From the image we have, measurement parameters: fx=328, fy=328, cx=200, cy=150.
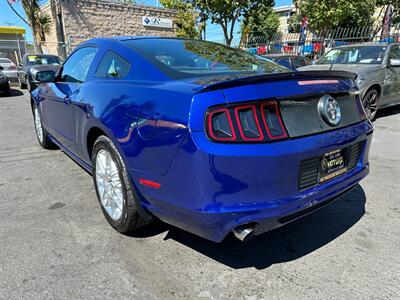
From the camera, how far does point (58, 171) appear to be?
4.21m

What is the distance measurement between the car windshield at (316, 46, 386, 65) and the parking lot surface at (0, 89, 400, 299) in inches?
174

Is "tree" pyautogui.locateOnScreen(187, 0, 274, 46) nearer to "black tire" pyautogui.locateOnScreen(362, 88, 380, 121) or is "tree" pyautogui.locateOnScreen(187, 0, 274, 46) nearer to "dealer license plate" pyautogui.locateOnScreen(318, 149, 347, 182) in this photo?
"black tire" pyautogui.locateOnScreen(362, 88, 380, 121)

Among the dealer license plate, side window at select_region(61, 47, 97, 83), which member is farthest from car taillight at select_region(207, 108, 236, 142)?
side window at select_region(61, 47, 97, 83)

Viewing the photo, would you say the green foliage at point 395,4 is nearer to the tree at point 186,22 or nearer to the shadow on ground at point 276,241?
the tree at point 186,22

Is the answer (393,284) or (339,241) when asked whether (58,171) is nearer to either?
(339,241)

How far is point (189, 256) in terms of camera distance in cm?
241

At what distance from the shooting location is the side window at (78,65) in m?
3.26

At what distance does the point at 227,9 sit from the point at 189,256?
15377mm

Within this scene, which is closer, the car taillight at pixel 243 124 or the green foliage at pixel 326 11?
the car taillight at pixel 243 124

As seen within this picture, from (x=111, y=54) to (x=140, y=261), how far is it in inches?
69.0

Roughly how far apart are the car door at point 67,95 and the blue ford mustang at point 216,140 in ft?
1.65

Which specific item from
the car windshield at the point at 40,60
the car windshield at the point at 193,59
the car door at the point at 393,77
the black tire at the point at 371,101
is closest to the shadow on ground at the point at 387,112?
the car door at the point at 393,77

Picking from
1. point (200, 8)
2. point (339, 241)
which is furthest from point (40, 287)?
point (200, 8)

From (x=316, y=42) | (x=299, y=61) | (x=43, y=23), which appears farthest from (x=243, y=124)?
(x=43, y=23)
